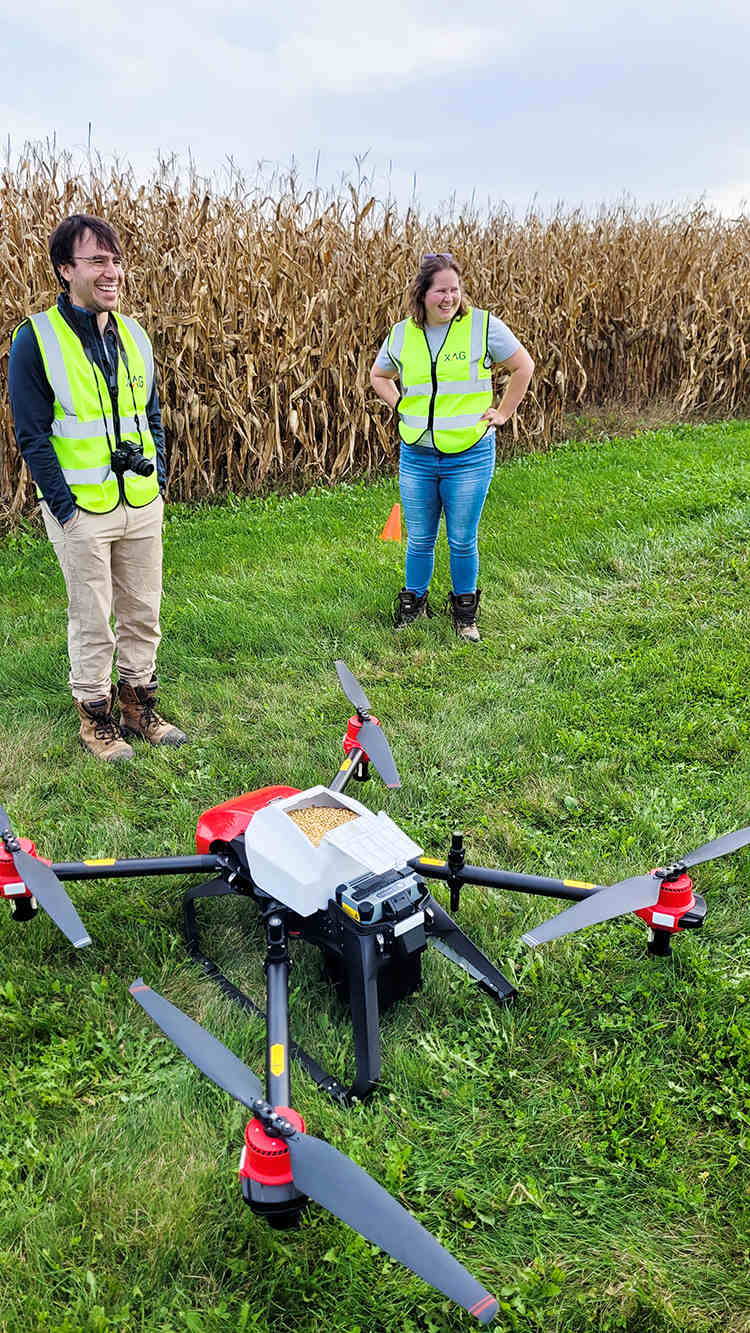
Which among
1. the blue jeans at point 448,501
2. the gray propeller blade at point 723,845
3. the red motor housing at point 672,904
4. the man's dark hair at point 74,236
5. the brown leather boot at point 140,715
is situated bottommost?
the brown leather boot at point 140,715

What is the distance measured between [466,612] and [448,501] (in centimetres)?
79

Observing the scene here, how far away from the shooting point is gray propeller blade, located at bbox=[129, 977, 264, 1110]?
7.63 feet

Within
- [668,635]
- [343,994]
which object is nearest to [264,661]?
[668,635]

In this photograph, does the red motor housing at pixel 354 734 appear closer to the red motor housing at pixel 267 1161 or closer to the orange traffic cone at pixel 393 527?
the red motor housing at pixel 267 1161

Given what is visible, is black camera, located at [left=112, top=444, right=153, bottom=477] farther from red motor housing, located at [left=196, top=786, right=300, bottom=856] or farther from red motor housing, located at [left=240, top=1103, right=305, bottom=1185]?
red motor housing, located at [left=240, top=1103, right=305, bottom=1185]

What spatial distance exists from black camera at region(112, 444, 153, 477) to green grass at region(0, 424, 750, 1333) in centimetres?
150

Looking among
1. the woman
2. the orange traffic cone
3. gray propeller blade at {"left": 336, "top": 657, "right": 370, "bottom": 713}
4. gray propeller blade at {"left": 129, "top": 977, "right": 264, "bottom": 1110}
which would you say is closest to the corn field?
the orange traffic cone

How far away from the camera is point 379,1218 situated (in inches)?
78.6

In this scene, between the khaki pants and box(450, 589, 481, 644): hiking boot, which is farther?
box(450, 589, 481, 644): hiking boot

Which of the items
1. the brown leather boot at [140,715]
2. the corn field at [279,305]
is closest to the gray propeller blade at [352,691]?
the brown leather boot at [140,715]

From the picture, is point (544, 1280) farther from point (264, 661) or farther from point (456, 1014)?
point (264, 661)

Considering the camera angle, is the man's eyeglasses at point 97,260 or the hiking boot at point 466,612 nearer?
the man's eyeglasses at point 97,260

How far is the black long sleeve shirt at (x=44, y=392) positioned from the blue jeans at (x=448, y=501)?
2176 millimetres

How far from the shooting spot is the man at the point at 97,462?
4.27 metres
